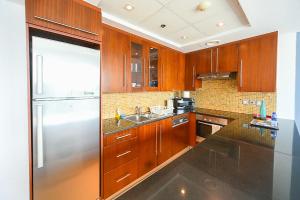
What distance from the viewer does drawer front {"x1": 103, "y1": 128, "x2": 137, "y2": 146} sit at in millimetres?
1587

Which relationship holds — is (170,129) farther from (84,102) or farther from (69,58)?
(69,58)

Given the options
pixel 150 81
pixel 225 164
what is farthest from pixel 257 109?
pixel 225 164

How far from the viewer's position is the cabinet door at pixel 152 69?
7.78 feet

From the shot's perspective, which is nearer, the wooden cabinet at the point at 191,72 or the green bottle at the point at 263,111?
the green bottle at the point at 263,111

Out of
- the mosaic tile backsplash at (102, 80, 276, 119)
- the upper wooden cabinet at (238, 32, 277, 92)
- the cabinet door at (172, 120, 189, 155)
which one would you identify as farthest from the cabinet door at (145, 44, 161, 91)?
the upper wooden cabinet at (238, 32, 277, 92)

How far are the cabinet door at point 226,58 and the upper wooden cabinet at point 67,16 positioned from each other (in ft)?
7.43

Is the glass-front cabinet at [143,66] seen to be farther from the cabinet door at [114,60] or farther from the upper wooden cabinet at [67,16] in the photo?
the upper wooden cabinet at [67,16]

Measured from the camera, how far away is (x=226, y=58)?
2580 millimetres

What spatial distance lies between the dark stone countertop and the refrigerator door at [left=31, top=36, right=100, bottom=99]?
3.34 ft

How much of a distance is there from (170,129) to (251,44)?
6.58 feet

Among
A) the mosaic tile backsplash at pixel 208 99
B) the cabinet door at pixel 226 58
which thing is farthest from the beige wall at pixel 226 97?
the cabinet door at pixel 226 58

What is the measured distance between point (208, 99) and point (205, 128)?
801 millimetres

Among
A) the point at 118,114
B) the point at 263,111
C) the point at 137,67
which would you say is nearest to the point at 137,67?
the point at 137,67

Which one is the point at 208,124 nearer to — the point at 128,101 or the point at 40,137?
the point at 128,101
